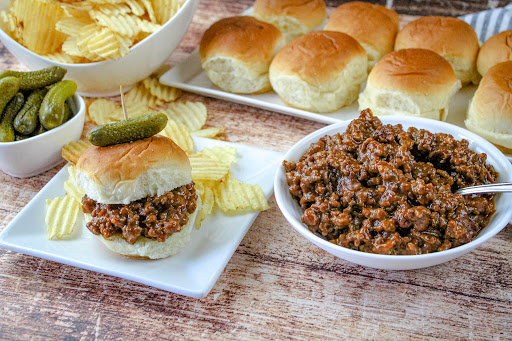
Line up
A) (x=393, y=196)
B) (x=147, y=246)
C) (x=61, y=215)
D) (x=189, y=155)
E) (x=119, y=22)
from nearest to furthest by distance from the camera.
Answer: (x=393, y=196)
(x=147, y=246)
(x=61, y=215)
(x=189, y=155)
(x=119, y=22)

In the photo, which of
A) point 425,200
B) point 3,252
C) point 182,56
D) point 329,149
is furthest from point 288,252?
point 182,56

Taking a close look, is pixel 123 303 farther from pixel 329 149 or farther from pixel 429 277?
pixel 429 277

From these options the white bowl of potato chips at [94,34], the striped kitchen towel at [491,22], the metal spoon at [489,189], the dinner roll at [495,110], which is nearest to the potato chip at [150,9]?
the white bowl of potato chips at [94,34]

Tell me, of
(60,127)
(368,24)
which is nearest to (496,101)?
(368,24)

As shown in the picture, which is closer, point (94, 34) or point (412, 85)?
point (412, 85)

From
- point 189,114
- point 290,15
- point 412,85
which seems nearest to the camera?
point 412,85

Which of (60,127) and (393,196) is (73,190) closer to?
(60,127)
